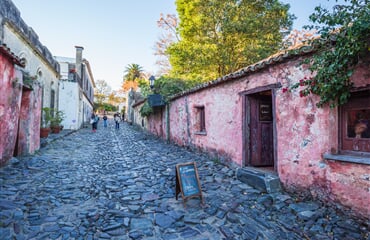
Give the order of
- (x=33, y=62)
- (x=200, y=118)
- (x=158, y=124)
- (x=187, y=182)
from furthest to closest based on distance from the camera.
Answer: (x=158, y=124), (x=33, y=62), (x=200, y=118), (x=187, y=182)

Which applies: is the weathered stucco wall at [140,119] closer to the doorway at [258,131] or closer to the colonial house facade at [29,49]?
the colonial house facade at [29,49]

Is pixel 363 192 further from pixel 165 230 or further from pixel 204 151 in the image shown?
pixel 204 151

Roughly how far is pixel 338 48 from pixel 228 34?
35.9 ft

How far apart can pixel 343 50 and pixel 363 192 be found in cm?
205

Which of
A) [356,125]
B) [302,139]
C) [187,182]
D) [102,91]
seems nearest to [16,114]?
[187,182]

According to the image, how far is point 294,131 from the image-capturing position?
4.26 meters

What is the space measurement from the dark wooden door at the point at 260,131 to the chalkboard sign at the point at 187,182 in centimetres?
226

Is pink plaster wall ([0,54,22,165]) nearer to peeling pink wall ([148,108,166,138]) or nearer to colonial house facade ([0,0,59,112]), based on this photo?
colonial house facade ([0,0,59,112])

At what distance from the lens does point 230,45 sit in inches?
542

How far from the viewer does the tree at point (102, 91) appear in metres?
50.9

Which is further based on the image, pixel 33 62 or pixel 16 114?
pixel 33 62

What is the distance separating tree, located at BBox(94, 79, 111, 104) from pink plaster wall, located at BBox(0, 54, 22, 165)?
47.0 metres

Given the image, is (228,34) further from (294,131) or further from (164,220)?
(164,220)

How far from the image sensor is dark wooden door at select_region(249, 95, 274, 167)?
5770 millimetres
